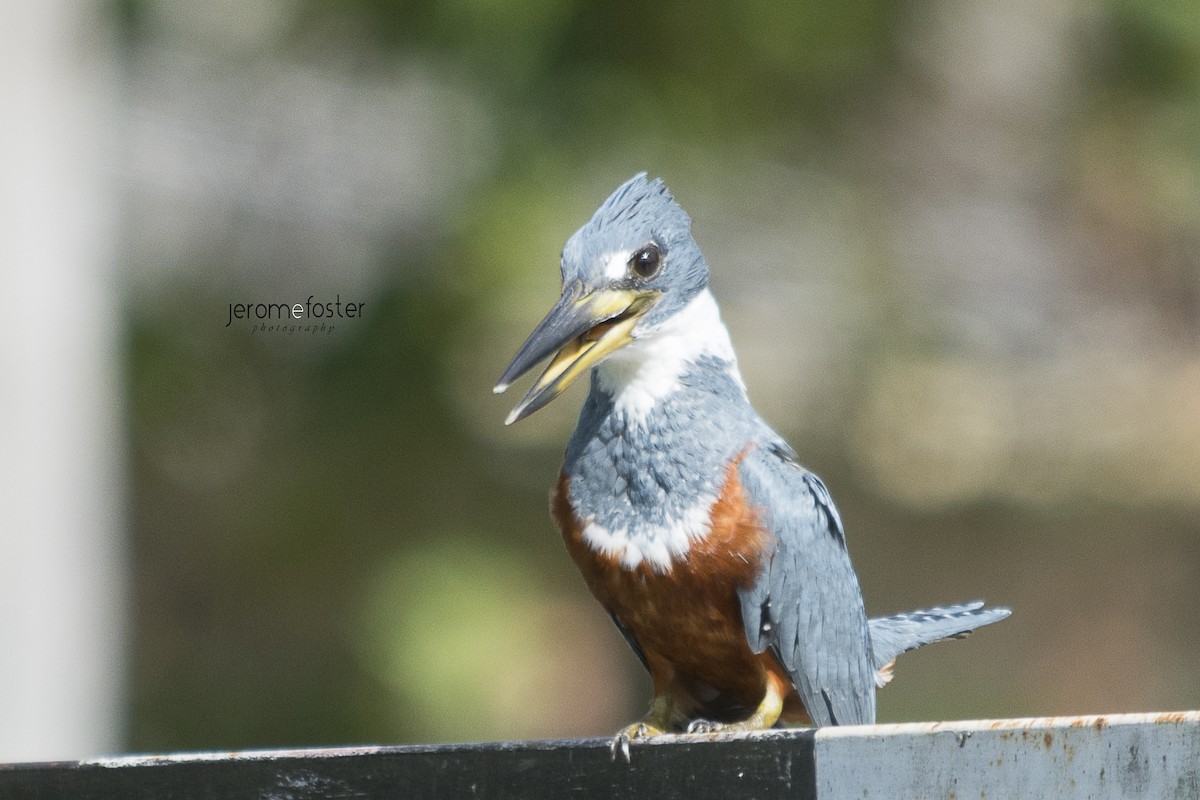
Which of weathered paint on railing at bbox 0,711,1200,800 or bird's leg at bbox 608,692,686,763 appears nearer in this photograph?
weathered paint on railing at bbox 0,711,1200,800

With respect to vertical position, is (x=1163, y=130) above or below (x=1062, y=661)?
above

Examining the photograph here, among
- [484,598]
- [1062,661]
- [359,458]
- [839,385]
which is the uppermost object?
[839,385]

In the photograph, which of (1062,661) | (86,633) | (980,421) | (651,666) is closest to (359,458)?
(86,633)

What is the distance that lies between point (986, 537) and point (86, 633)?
484cm

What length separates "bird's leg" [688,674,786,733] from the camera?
2814 millimetres

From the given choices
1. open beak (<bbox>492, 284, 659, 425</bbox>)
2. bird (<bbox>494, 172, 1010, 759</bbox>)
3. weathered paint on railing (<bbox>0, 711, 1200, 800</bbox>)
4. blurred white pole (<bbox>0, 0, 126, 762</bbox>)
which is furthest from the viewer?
blurred white pole (<bbox>0, 0, 126, 762</bbox>)

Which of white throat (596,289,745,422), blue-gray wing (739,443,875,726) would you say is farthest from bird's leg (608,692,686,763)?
white throat (596,289,745,422)

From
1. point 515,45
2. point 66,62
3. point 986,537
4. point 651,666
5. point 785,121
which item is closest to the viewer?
point 651,666

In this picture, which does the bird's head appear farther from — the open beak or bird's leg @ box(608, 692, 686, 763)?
bird's leg @ box(608, 692, 686, 763)

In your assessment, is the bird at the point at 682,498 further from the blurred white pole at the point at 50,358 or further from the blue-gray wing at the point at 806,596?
the blurred white pole at the point at 50,358

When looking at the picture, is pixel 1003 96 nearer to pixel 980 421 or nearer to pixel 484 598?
pixel 980 421

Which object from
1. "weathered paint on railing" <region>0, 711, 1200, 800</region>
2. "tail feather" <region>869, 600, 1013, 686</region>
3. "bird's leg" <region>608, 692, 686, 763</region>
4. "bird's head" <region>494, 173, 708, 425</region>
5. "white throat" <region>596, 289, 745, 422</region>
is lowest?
"bird's leg" <region>608, 692, 686, 763</region>

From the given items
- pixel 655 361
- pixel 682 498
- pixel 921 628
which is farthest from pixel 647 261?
pixel 921 628

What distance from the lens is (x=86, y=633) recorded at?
21.0 ft
